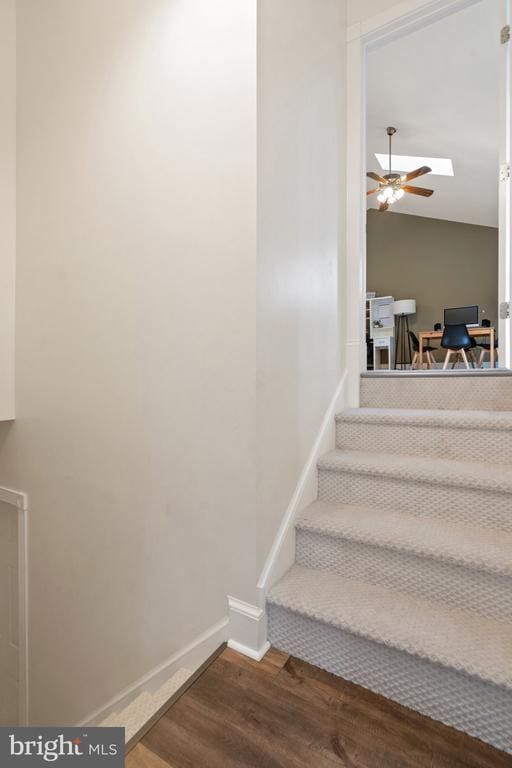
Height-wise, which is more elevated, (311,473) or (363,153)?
(363,153)

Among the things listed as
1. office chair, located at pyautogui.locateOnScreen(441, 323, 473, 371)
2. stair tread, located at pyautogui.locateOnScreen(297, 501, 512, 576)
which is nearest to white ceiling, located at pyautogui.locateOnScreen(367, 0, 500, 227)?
office chair, located at pyautogui.locateOnScreen(441, 323, 473, 371)

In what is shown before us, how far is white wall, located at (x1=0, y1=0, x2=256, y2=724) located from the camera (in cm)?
133

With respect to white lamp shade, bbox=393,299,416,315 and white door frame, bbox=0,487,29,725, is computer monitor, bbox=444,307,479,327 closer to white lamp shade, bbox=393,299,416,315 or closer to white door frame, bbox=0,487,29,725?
white lamp shade, bbox=393,299,416,315

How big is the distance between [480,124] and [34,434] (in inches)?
206

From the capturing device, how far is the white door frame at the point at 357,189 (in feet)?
7.36

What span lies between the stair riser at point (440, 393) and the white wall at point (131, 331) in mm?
1229

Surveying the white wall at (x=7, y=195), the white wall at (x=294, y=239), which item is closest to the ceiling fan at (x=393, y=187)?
the white wall at (x=294, y=239)

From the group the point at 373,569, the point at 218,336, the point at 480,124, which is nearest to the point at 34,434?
the point at 218,336

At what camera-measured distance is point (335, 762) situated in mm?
902

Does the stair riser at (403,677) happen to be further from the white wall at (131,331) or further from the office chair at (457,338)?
the office chair at (457,338)

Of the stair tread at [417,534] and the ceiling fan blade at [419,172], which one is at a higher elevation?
the ceiling fan blade at [419,172]

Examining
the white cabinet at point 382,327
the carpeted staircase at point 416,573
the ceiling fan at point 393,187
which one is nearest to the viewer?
the carpeted staircase at point 416,573

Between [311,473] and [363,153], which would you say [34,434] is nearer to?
[311,473]

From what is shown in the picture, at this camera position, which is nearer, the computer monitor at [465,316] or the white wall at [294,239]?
the white wall at [294,239]
